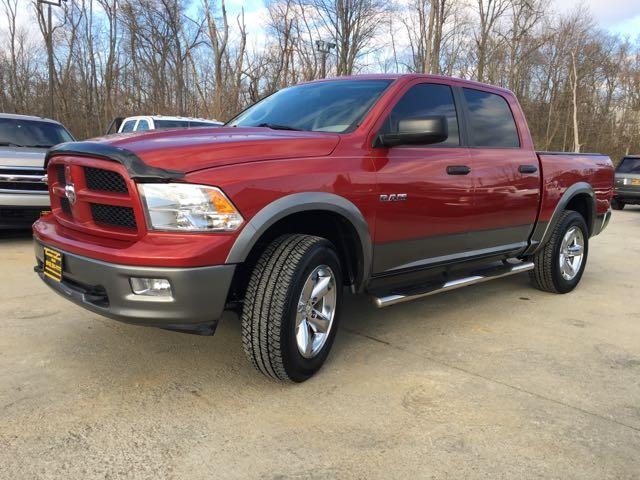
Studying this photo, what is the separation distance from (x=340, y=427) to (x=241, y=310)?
83 centimetres

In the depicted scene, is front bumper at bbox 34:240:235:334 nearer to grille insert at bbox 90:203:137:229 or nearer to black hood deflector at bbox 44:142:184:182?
grille insert at bbox 90:203:137:229

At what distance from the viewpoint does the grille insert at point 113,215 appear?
261cm

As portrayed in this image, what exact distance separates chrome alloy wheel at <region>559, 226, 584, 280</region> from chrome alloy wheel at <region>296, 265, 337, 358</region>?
310 centimetres

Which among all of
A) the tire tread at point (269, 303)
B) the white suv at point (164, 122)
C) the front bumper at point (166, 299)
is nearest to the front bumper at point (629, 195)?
the white suv at point (164, 122)

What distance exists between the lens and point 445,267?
3.95 meters

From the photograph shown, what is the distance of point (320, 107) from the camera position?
3.70m

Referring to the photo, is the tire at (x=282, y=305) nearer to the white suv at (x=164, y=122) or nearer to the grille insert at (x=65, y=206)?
the grille insert at (x=65, y=206)

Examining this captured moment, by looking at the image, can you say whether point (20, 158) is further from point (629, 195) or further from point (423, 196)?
point (629, 195)

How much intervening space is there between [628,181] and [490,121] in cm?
1317

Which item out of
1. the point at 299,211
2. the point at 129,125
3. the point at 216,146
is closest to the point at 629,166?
the point at 129,125

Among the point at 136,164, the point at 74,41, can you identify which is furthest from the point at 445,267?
the point at 74,41

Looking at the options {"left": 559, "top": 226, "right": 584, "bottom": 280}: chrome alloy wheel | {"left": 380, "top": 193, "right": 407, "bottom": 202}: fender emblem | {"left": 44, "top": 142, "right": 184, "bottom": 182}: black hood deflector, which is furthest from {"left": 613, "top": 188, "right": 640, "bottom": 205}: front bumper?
{"left": 44, "top": 142, "right": 184, "bottom": 182}: black hood deflector

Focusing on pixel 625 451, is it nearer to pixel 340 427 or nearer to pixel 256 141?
pixel 340 427

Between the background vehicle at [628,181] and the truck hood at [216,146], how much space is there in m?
14.9
